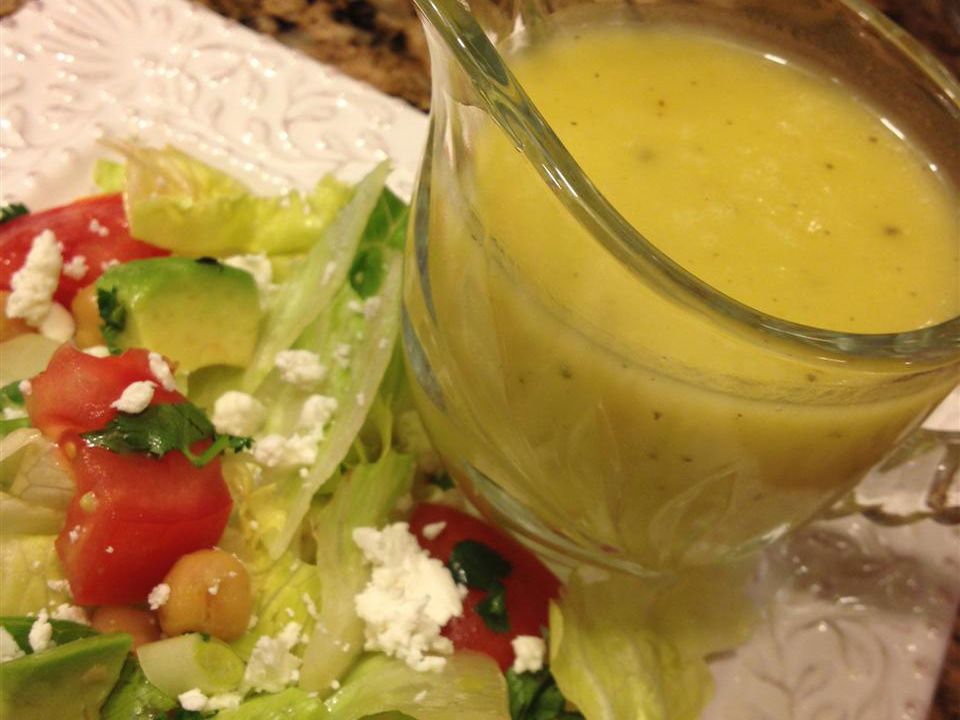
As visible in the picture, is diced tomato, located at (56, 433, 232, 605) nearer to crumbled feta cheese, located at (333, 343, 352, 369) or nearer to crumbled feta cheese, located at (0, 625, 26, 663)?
crumbled feta cheese, located at (0, 625, 26, 663)

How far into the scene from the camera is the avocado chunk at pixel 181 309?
1.02 metres

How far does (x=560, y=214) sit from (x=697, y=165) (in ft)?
0.77

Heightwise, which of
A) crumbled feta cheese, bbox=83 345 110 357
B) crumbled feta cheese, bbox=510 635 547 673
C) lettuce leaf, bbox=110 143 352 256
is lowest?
crumbled feta cheese, bbox=510 635 547 673

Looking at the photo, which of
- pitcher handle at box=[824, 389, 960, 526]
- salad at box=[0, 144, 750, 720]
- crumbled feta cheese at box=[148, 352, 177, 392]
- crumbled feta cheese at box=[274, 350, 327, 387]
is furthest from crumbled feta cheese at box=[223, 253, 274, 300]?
pitcher handle at box=[824, 389, 960, 526]

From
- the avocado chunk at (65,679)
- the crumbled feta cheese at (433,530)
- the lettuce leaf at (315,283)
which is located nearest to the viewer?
the avocado chunk at (65,679)

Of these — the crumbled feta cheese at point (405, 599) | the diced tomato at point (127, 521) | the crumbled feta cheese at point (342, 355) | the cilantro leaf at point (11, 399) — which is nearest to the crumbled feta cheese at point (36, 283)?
the cilantro leaf at point (11, 399)

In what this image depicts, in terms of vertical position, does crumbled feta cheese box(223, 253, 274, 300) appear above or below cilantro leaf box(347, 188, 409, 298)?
below

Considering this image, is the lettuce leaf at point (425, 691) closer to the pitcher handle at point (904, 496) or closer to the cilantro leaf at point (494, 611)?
the cilantro leaf at point (494, 611)

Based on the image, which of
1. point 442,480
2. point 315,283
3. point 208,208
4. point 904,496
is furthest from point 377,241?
point 904,496

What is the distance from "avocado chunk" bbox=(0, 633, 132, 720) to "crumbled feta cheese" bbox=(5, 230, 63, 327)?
1.30 feet

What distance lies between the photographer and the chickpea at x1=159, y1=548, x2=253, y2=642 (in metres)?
0.88

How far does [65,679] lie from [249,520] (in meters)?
0.25

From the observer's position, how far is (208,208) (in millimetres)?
1157

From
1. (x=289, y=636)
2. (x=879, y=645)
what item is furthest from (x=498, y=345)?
(x=879, y=645)
